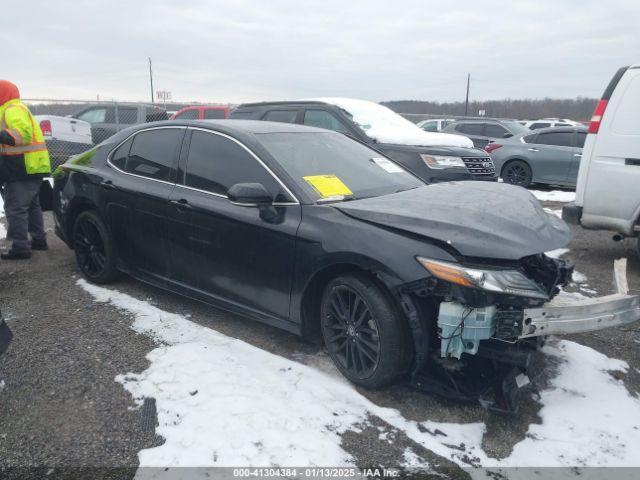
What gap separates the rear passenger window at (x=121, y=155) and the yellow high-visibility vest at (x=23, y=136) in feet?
5.06

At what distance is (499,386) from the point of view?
304 cm

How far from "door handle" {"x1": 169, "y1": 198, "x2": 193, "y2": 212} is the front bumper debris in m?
2.46

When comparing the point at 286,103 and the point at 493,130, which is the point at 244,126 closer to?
the point at 286,103

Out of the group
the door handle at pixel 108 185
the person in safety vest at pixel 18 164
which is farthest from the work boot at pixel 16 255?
the door handle at pixel 108 185

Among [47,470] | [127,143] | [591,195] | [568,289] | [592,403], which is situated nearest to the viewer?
[47,470]

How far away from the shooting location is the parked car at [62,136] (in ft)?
37.8

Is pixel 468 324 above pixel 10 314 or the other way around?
above

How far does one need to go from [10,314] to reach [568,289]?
499cm

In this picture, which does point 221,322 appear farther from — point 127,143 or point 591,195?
point 591,195

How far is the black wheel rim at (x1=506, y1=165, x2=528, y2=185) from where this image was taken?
11.8 meters

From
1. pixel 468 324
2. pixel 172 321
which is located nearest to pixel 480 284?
pixel 468 324

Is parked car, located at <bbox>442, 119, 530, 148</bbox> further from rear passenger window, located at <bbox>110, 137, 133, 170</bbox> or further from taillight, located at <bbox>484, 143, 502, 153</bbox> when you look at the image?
rear passenger window, located at <bbox>110, 137, 133, 170</bbox>

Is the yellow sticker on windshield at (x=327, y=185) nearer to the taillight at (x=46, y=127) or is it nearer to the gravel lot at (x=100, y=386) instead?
the gravel lot at (x=100, y=386)

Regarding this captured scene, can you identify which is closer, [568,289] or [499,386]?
[499,386]
